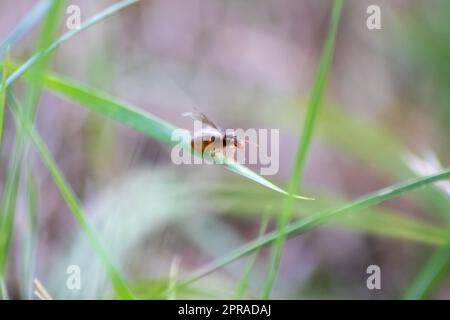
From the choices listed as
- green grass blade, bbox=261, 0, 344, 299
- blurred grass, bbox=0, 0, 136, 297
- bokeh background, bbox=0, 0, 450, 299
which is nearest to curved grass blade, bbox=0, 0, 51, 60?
blurred grass, bbox=0, 0, 136, 297

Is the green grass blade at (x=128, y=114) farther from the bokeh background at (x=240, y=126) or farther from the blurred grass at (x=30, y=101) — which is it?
the bokeh background at (x=240, y=126)

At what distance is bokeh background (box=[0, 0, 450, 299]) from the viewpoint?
101cm

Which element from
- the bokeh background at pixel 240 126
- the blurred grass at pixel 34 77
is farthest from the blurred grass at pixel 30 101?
the bokeh background at pixel 240 126

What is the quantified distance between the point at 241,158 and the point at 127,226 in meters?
0.21

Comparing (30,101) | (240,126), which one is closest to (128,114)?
(30,101)

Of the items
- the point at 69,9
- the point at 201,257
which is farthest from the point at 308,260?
the point at 69,9

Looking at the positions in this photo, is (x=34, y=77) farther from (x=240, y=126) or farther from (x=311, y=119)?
(x=240, y=126)

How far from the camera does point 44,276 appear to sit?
0.98 meters

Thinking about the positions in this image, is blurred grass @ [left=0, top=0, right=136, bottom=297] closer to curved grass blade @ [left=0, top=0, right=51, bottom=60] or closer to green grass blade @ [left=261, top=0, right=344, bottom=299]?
curved grass blade @ [left=0, top=0, right=51, bottom=60]

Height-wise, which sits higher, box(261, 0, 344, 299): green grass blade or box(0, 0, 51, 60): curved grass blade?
box(0, 0, 51, 60): curved grass blade

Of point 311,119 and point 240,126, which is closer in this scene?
point 311,119

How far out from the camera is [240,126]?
1155 millimetres

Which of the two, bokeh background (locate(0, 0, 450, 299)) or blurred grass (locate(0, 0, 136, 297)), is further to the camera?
bokeh background (locate(0, 0, 450, 299))
